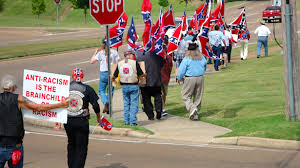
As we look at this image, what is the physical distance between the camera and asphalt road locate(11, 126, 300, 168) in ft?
31.8

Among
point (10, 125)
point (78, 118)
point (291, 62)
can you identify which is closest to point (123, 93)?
point (291, 62)

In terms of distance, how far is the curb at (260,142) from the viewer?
34.8ft

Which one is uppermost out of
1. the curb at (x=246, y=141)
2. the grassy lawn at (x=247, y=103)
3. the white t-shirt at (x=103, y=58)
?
the white t-shirt at (x=103, y=58)

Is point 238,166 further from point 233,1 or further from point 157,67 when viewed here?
point 233,1

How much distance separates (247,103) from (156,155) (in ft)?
17.9

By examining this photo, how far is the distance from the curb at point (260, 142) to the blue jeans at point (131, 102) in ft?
7.43

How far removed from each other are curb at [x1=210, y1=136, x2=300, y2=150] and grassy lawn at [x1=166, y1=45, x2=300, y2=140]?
18 centimetres

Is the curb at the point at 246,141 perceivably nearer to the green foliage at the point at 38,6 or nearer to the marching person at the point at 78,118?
the marching person at the point at 78,118

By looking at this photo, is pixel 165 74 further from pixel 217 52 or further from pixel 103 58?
pixel 217 52

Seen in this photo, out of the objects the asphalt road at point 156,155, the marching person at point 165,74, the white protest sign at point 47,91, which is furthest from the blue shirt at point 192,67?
the white protest sign at point 47,91

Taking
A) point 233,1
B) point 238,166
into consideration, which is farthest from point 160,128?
point 233,1

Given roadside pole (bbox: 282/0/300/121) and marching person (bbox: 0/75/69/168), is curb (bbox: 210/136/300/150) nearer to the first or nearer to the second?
roadside pole (bbox: 282/0/300/121)

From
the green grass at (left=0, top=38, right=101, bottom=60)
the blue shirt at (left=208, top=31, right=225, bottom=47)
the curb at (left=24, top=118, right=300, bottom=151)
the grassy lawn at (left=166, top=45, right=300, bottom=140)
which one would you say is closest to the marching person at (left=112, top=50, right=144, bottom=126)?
the curb at (left=24, top=118, right=300, bottom=151)

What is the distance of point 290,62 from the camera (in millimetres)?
12016
